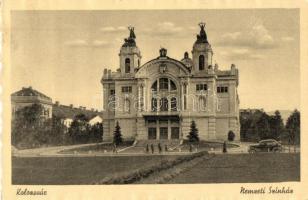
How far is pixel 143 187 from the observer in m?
9.22

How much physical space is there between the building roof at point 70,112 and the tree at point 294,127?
116 inches

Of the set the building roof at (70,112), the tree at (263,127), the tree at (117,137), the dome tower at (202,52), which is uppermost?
the dome tower at (202,52)

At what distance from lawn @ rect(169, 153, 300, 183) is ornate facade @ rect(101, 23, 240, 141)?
2.84ft

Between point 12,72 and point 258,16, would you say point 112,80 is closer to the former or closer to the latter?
point 12,72

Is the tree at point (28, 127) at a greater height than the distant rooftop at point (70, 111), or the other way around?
the distant rooftop at point (70, 111)

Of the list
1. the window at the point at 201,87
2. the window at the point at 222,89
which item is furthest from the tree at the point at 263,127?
the window at the point at 201,87

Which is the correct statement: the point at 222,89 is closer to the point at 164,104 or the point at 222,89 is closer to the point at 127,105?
the point at 164,104

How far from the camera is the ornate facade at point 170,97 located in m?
10.4

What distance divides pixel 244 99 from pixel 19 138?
356 centimetres

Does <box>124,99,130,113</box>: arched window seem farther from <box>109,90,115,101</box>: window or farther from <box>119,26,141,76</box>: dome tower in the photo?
<box>119,26,141,76</box>: dome tower

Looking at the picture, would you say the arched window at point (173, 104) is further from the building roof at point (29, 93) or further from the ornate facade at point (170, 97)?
the building roof at point (29, 93)

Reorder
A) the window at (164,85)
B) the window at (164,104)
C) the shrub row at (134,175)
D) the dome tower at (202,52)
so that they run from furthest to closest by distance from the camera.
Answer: the window at (164,85)
the window at (164,104)
the dome tower at (202,52)
the shrub row at (134,175)

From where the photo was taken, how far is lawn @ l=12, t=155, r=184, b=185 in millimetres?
9289

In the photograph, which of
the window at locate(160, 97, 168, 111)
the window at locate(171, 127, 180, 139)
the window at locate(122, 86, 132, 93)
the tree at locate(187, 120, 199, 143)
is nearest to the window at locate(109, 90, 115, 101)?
the window at locate(122, 86, 132, 93)
